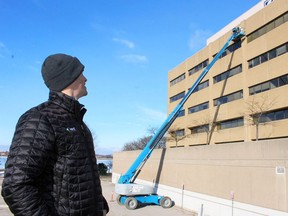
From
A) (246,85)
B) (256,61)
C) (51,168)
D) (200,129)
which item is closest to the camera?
(51,168)

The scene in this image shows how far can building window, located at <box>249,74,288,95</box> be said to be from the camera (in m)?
29.5

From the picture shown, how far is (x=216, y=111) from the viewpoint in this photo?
39.6 meters

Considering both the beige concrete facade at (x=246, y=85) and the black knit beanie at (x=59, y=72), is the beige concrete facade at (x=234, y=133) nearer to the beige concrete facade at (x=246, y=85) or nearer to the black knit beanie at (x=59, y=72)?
the beige concrete facade at (x=246, y=85)

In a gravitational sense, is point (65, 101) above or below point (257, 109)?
below

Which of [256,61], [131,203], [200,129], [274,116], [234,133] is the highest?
[256,61]

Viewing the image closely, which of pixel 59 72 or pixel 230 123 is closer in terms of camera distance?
pixel 59 72

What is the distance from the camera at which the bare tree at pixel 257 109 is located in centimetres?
3072

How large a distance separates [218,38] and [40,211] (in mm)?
41230

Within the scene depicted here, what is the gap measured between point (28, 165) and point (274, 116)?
102ft

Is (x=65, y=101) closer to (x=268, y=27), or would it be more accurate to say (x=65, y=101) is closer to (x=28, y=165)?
(x=28, y=165)

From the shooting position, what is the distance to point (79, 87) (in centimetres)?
238

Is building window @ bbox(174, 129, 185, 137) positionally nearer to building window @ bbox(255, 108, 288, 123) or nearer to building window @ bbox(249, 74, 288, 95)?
building window @ bbox(249, 74, 288, 95)

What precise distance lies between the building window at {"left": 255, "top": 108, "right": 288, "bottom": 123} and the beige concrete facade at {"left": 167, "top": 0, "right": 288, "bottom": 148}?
0.13 meters

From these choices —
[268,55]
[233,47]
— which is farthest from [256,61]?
[233,47]
